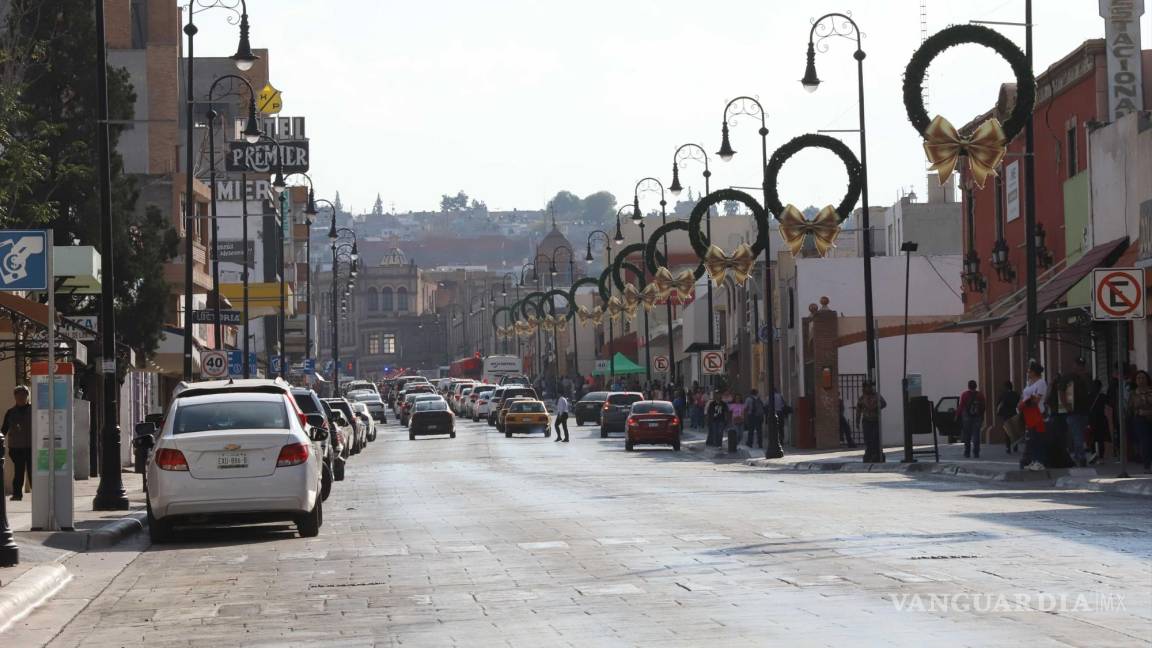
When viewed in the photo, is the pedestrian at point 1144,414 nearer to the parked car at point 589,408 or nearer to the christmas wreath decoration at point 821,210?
the christmas wreath decoration at point 821,210

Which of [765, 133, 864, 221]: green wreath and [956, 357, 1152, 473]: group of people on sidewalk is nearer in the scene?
[956, 357, 1152, 473]: group of people on sidewalk

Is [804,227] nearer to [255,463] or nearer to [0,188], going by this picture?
[0,188]

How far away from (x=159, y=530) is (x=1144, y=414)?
15.2m

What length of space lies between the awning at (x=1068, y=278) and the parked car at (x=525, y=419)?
34086 mm

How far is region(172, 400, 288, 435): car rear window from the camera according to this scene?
20672 mm

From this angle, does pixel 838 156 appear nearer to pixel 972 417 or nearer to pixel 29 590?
pixel 972 417

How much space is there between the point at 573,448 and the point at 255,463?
3653 centimetres

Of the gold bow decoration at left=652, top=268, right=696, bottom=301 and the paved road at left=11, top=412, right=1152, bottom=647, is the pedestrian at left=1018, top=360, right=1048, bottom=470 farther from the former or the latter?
the gold bow decoration at left=652, top=268, right=696, bottom=301

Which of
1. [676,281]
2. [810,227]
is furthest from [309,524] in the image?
[676,281]

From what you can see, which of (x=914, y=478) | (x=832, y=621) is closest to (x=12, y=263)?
(x=832, y=621)

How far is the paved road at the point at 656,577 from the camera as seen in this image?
11.2 m

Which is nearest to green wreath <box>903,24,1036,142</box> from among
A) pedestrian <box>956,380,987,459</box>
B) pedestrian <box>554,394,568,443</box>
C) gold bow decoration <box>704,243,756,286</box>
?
pedestrian <box>956,380,987,459</box>

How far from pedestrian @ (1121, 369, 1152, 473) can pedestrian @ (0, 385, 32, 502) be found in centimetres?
1645

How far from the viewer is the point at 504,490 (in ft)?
99.3
